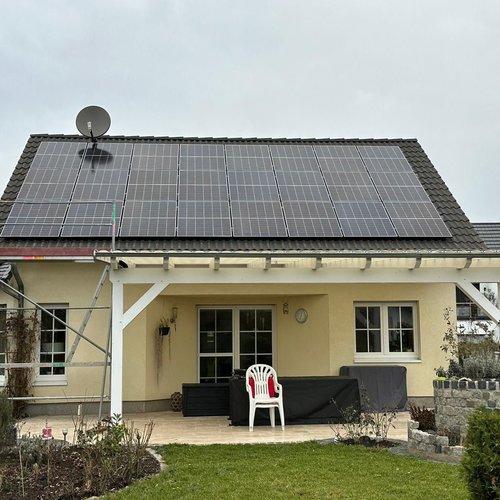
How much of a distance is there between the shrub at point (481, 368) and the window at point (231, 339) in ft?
19.4

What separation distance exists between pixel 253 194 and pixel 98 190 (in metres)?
3.23

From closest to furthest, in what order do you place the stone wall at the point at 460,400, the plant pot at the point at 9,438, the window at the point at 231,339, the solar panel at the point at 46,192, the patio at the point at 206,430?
the plant pot at the point at 9,438 → the stone wall at the point at 460,400 → the patio at the point at 206,430 → the solar panel at the point at 46,192 → the window at the point at 231,339

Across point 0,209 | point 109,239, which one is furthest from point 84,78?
point 109,239

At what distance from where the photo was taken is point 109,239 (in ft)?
42.1

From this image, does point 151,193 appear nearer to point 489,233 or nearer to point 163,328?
point 163,328

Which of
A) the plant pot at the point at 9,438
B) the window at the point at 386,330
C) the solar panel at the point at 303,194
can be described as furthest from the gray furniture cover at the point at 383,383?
the plant pot at the point at 9,438

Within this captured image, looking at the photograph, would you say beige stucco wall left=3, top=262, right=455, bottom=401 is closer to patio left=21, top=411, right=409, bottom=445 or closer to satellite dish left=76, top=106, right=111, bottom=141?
patio left=21, top=411, right=409, bottom=445

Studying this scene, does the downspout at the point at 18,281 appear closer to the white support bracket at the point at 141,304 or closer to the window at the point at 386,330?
the white support bracket at the point at 141,304

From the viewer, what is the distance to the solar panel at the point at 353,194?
13250 mm

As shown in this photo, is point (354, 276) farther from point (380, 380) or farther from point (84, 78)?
point (84, 78)

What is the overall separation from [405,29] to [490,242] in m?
9.25

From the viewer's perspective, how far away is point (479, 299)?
10258mm

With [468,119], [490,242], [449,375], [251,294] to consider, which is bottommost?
[449,375]

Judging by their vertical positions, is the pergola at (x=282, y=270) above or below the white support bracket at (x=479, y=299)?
above
